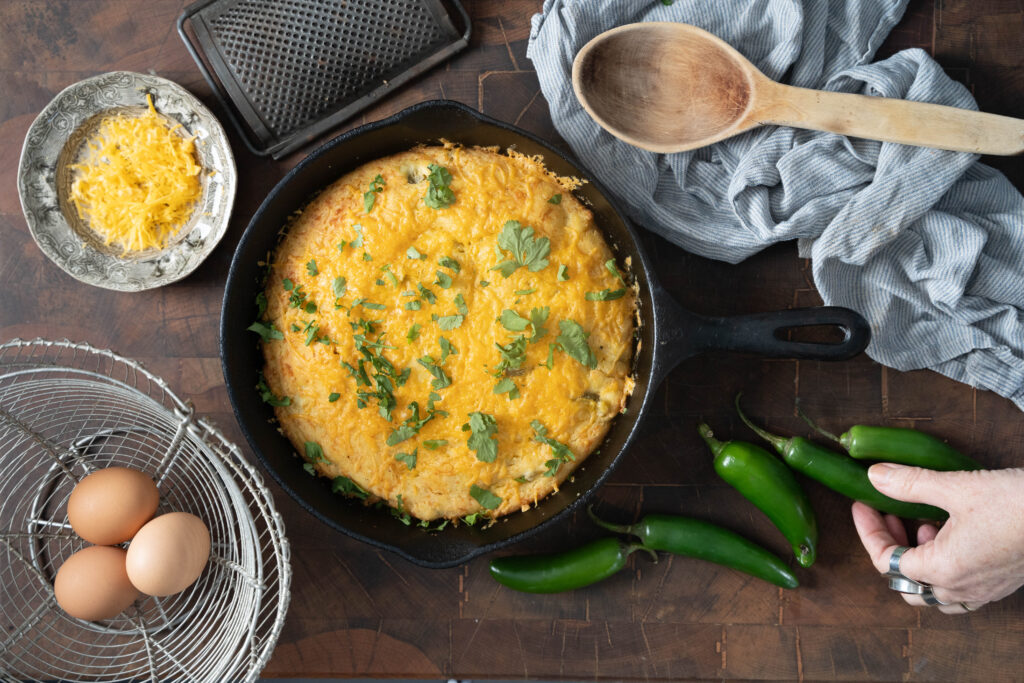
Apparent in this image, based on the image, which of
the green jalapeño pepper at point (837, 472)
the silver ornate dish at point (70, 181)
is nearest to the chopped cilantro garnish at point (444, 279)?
the silver ornate dish at point (70, 181)

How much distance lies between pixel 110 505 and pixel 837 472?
9.81 feet

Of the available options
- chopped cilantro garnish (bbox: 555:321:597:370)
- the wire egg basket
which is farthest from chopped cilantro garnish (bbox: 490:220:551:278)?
the wire egg basket

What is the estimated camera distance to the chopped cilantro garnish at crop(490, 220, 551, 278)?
2.74m

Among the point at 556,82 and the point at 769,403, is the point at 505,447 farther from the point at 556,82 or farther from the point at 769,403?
the point at 556,82

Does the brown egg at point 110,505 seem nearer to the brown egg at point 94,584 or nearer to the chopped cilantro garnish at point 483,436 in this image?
the brown egg at point 94,584

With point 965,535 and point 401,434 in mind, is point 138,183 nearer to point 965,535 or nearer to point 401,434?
point 401,434

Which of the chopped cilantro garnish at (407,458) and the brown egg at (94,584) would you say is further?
the chopped cilantro garnish at (407,458)

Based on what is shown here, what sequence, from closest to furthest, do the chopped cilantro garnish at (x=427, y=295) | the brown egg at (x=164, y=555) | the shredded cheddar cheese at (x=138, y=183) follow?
the brown egg at (x=164, y=555)
the chopped cilantro garnish at (x=427, y=295)
the shredded cheddar cheese at (x=138, y=183)

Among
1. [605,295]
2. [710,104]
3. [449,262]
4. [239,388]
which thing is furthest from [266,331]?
[710,104]

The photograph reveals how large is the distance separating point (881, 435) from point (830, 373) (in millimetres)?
344

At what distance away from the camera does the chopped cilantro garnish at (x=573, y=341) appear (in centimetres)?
275

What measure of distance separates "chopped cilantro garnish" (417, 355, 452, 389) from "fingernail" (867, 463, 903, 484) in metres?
1.89

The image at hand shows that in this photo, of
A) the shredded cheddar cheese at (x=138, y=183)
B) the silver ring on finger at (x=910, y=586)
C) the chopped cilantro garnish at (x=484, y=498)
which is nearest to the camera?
the chopped cilantro garnish at (x=484, y=498)

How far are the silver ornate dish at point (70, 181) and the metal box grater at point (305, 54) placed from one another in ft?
0.59
